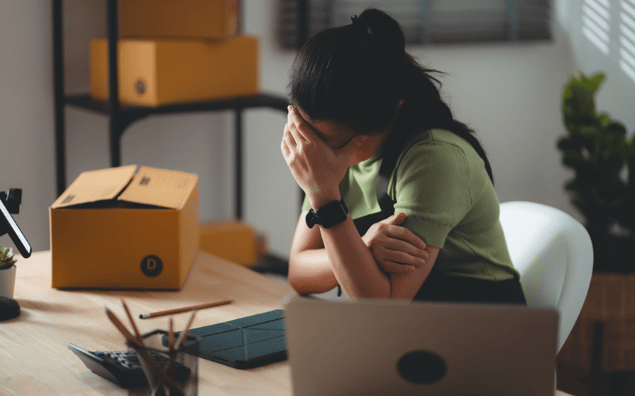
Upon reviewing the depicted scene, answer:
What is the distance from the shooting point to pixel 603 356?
2381 mm

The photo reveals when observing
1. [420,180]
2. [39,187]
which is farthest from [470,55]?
[420,180]

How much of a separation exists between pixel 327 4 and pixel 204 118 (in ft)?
2.44

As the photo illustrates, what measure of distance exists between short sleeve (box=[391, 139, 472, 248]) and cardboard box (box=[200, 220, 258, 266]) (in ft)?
4.33

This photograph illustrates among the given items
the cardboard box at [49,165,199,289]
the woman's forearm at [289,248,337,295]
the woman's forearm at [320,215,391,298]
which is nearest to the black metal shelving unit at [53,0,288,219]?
the cardboard box at [49,165,199,289]

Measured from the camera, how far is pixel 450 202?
113cm

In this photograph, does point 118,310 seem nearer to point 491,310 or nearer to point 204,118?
point 491,310

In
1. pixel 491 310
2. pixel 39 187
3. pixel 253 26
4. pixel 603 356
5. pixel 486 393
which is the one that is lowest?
pixel 603 356

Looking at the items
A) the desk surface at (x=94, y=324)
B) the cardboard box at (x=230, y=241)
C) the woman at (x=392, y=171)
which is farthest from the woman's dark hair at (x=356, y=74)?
the cardboard box at (x=230, y=241)

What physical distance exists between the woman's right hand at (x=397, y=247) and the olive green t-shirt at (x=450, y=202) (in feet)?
0.05

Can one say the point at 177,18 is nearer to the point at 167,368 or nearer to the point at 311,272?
the point at 311,272

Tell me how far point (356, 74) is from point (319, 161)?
0.17 meters

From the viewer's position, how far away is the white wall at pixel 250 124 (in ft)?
7.04

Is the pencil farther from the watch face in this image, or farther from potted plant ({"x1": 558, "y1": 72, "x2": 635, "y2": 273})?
potted plant ({"x1": 558, "y1": 72, "x2": 635, "y2": 273})

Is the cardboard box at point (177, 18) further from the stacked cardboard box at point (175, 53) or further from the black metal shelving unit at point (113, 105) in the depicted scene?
the black metal shelving unit at point (113, 105)
